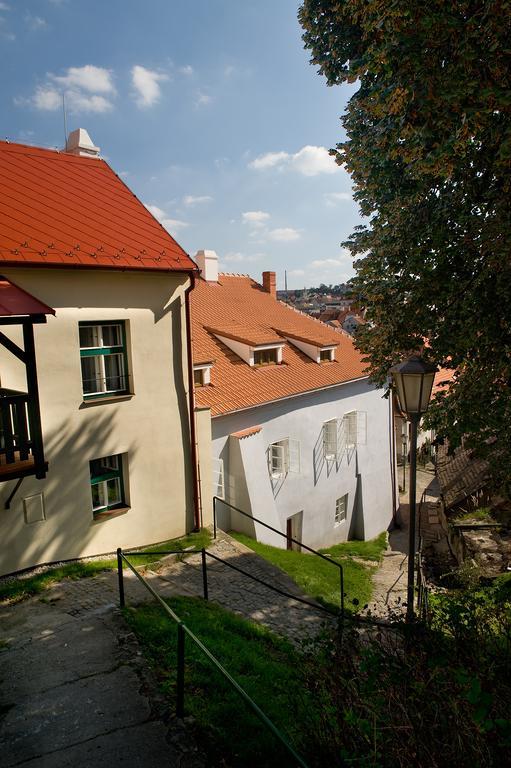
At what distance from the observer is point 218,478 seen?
550 inches

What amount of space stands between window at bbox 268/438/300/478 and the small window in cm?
273

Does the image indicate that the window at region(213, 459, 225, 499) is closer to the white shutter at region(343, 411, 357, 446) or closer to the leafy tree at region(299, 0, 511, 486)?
the leafy tree at region(299, 0, 511, 486)

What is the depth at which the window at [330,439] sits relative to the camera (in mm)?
18328

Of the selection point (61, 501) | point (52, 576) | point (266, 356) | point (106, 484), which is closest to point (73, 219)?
point (106, 484)

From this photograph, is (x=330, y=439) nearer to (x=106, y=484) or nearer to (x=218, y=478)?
(x=218, y=478)

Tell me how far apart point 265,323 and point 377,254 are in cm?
1139

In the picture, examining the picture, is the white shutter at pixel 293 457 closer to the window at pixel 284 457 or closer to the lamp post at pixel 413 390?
the window at pixel 284 457

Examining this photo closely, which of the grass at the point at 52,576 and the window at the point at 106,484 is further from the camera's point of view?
the window at the point at 106,484

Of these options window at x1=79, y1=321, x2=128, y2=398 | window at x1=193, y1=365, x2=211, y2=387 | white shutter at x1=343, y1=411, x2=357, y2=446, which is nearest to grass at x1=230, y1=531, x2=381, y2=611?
window at x1=193, y1=365, x2=211, y2=387

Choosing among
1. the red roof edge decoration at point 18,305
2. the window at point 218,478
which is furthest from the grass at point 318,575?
the red roof edge decoration at point 18,305

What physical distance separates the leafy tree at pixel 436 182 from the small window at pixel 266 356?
316 inches

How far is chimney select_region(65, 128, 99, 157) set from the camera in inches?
512

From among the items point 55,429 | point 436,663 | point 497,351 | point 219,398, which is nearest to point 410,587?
point 436,663

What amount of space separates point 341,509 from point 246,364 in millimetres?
7234
